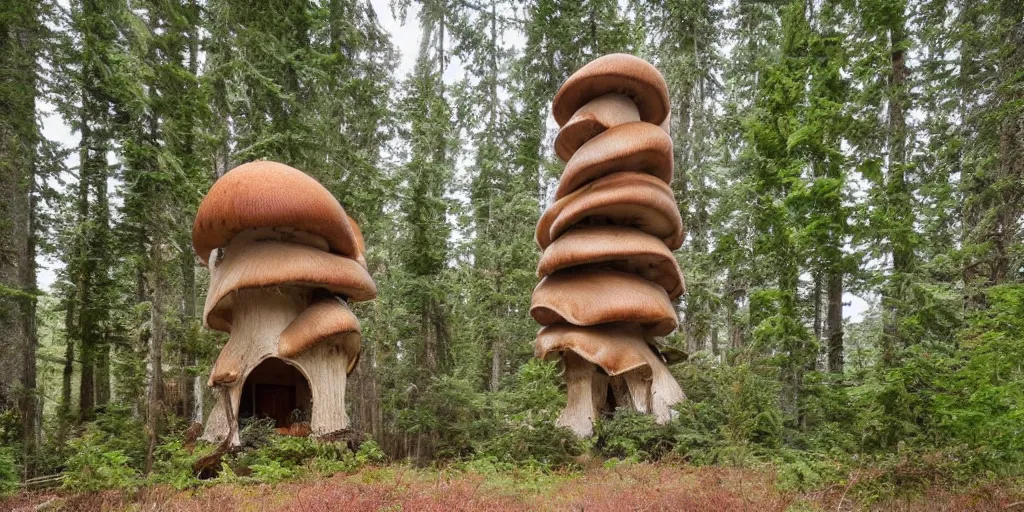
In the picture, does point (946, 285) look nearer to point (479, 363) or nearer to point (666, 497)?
point (666, 497)

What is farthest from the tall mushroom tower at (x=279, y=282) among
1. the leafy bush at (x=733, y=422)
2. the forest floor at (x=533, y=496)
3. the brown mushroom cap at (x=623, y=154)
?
the leafy bush at (x=733, y=422)

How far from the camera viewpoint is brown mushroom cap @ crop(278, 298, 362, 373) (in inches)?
297

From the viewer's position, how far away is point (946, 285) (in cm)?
694

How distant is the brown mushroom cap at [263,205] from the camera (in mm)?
7246

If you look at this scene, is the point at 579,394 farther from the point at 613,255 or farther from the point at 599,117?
the point at 599,117

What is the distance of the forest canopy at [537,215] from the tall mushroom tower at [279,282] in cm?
97

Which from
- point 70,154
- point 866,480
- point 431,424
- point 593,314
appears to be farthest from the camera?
point 70,154

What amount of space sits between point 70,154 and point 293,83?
10.6 m

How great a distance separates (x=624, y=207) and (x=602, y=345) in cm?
219

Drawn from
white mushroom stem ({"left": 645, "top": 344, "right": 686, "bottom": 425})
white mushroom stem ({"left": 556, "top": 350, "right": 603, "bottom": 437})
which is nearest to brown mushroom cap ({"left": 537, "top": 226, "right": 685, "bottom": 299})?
white mushroom stem ({"left": 645, "top": 344, "right": 686, "bottom": 425})

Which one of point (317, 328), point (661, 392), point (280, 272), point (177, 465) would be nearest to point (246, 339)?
point (317, 328)

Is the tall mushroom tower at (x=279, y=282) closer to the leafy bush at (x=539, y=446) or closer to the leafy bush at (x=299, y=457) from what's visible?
the leafy bush at (x=299, y=457)

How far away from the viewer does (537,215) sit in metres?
14.5

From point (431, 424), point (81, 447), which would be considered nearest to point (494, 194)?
point (431, 424)
